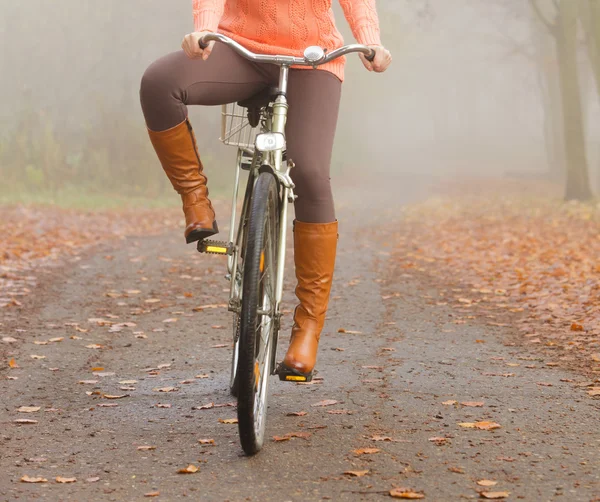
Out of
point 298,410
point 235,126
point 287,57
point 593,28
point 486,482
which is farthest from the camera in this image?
point 593,28

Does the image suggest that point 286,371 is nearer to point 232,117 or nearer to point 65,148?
point 232,117

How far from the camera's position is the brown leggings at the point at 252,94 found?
361cm

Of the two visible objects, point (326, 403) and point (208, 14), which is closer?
point (208, 14)

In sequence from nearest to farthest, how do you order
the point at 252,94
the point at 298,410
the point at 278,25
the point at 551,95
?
the point at 278,25 < the point at 252,94 < the point at 298,410 < the point at 551,95

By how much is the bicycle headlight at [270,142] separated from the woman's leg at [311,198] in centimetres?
18

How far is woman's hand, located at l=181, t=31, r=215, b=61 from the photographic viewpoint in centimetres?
342

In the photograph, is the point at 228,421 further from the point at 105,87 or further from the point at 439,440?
the point at 105,87

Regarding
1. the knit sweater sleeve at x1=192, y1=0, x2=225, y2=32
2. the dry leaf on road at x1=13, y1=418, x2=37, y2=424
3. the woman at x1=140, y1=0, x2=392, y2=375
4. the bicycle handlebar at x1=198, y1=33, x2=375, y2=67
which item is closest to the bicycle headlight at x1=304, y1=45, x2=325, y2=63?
the bicycle handlebar at x1=198, y1=33, x2=375, y2=67

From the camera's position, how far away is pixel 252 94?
385 centimetres

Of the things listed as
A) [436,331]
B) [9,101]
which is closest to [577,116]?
[9,101]

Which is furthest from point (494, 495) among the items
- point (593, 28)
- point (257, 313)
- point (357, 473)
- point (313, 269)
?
point (593, 28)

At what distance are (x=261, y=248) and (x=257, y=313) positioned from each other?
0.77ft

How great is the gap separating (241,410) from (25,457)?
90 cm

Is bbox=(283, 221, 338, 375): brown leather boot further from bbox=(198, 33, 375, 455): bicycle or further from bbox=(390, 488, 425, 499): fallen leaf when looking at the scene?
bbox=(390, 488, 425, 499): fallen leaf
